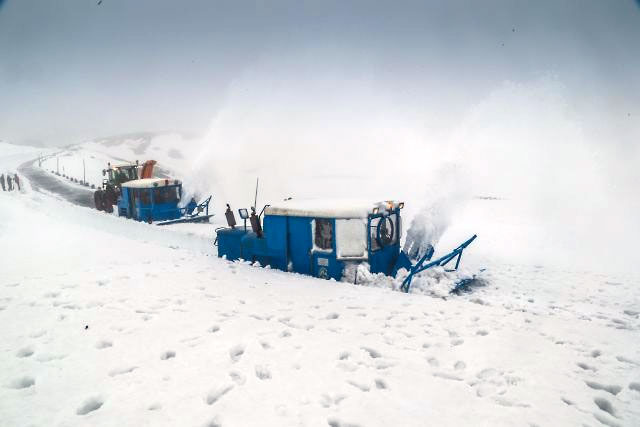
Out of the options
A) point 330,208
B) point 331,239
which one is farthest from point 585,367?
point 330,208

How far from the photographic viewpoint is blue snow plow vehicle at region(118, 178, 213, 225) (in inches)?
747

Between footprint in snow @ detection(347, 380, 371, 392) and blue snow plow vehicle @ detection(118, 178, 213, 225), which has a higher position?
blue snow plow vehicle @ detection(118, 178, 213, 225)

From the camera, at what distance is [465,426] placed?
321 centimetres

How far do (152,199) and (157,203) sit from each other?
1.12ft

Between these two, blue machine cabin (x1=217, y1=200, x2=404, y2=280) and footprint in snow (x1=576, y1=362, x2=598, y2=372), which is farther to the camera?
→ blue machine cabin (x1=217, y1=200, x2=404, y2=280)

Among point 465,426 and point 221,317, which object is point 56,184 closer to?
point 221,317

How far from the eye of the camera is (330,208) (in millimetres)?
7773

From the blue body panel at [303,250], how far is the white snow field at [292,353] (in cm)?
46

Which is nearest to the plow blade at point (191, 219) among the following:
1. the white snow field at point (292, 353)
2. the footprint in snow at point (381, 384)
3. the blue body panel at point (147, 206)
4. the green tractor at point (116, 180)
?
the blue body panel at point (147, 206)

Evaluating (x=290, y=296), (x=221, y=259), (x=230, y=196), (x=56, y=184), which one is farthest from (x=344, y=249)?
(x=56, y=184)

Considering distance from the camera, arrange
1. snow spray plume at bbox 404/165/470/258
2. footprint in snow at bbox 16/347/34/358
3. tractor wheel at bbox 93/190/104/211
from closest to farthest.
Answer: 1. footprint in snow at bbox 16/347/34/358
2. snow spray plume at bbox 404/165/470/258
3. tractor wheel at bbox 93/190/104/211

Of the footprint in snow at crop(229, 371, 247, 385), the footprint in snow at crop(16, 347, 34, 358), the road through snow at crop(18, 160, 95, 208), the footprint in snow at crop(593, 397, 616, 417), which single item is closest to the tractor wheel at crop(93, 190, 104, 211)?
the road through snow at crop(18, 160, 95, 208)

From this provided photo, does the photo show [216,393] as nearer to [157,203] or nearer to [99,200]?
[157,203]

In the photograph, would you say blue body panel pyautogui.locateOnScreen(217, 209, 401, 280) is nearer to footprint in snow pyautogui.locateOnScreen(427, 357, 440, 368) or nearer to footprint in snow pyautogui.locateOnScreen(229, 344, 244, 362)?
footprint in snow pyautogui.locateOnScreen(427, 357, 440, 368)
